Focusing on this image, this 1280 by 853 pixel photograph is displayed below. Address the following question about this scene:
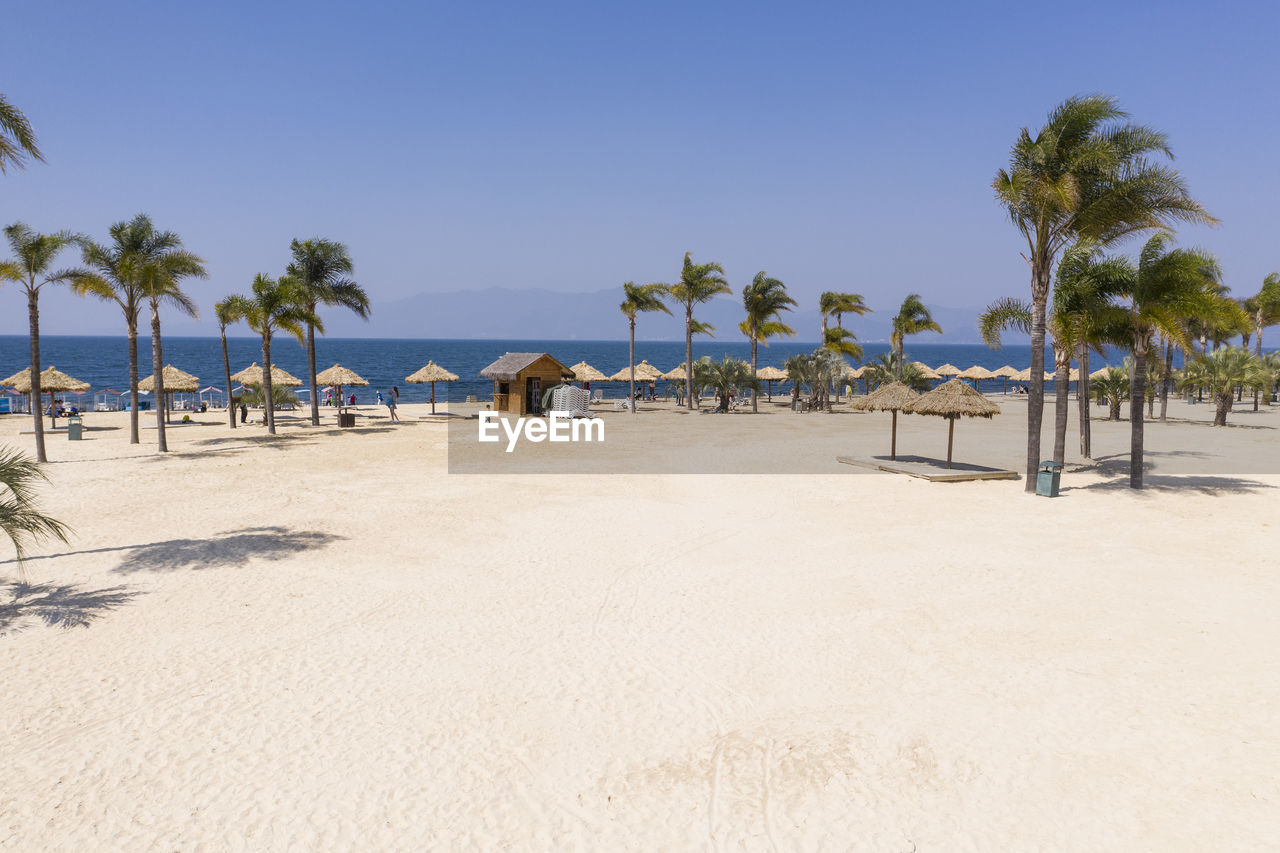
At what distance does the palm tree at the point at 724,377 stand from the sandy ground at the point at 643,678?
82.4ft

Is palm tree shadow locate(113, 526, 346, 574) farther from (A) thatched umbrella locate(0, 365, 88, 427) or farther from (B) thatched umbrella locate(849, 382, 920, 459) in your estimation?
(A) thatched umbrella locate(0, 365, 88, 427)

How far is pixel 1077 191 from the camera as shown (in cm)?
Answer: 1518

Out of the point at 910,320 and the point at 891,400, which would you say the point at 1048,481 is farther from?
the point at 910,320

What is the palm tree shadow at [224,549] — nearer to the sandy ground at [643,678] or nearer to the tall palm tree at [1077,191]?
the sandy ground at [643,678]

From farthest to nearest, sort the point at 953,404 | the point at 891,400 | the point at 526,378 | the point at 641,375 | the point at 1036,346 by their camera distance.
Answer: the point at 641,375 < the point at 526,378 < the point at 891,400 < the point at 953,404 < the point at 1036,346

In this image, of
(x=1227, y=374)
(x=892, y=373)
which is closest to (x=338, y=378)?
(x=892, y=373)

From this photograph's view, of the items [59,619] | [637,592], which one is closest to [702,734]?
[637,592]

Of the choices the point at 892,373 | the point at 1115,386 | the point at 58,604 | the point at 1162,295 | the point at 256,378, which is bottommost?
the point at 58,604

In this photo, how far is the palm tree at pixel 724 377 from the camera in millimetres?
39469

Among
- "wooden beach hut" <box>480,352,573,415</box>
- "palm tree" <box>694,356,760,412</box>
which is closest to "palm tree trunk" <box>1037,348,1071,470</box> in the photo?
"palm tree" <box>694,356,760,412</box>

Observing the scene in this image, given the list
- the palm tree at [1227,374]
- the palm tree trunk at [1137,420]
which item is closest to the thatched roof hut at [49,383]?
the palm tree trunk at [1137,420]

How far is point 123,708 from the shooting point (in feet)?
21.2

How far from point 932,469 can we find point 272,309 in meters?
25.5

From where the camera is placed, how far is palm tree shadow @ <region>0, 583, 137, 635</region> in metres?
8.41
